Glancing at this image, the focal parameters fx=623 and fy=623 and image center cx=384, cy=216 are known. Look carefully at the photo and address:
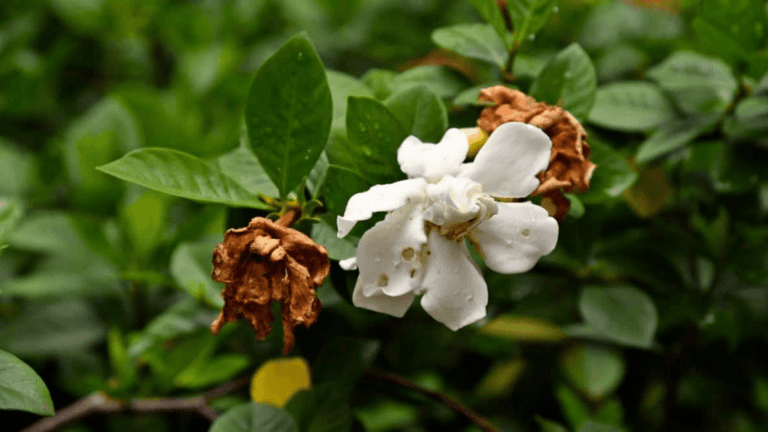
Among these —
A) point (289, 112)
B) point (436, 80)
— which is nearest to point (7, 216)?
point (289, 112)

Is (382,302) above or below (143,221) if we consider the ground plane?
above

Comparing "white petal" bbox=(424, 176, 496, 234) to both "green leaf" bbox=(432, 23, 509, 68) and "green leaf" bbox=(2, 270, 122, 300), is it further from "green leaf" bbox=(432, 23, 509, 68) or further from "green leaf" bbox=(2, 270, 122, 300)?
"green leaf" bbox=(2, 270, 122, 300)

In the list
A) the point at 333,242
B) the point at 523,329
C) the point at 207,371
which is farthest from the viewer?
the point at 523,329

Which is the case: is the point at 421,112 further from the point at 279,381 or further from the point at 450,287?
the point at 279,381

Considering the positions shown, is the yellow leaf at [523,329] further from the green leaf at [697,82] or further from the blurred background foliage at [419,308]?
the green leaf at [697,82]

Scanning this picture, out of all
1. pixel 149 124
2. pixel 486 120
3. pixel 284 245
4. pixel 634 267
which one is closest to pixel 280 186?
pixel 284 245

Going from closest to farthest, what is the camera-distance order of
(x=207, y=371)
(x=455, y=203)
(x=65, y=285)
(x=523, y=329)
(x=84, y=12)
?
1. (x=455, y=203)
2. (x=207, y=371)
3. (x=65, y=285)
4. (x=523, y=329)
5. (x=84, y=12)

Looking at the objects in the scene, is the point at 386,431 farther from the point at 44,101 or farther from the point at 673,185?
the point at 44,101
